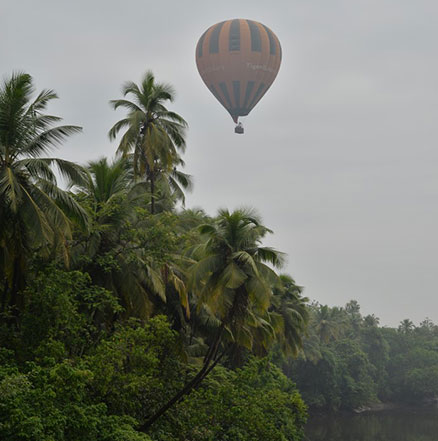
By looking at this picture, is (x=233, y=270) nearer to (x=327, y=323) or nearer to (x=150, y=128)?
(x=150, y=128)

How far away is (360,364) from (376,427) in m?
12.4

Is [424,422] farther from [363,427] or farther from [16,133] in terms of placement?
[16,133]

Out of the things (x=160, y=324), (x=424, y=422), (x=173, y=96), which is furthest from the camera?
(x=424, y=422)

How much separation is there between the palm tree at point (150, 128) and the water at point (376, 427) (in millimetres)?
31336

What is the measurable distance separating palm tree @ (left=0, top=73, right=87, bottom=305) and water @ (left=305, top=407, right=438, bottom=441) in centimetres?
3789

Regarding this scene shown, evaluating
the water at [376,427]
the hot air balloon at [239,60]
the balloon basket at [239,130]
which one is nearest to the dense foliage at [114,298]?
the hot air balloon at [239,60]

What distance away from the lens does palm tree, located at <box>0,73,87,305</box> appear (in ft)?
48.9

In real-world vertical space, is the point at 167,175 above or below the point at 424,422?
above

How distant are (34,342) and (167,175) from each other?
595 inches

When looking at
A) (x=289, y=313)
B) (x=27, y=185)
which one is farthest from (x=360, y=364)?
(x=27, y=185)

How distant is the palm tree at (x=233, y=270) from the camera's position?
18.5 metres

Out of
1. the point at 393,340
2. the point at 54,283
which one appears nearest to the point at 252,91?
the point at 54,283

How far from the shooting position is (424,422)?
6475 cm

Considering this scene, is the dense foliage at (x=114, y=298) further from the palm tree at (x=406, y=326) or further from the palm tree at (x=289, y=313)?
the palm tree at (x=406, y=326)
